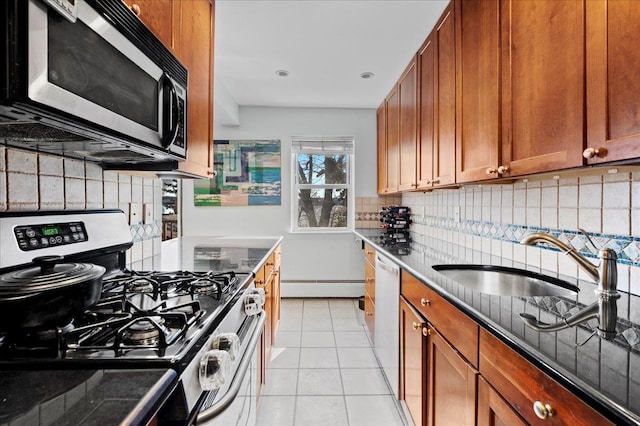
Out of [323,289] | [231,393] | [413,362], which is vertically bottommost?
[323,289]

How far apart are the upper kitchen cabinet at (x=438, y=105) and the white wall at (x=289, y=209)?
165 centimetres

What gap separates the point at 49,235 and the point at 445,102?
1977mm

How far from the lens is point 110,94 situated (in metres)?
0.84

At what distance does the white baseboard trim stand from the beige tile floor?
637mm

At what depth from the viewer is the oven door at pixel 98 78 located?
0.61 metres

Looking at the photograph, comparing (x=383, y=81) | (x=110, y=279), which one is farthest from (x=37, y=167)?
(x=383, y=81)

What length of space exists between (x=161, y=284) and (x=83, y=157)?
23.8 inches

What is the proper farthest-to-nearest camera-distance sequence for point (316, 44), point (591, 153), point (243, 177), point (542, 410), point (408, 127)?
point (243, 177) → point (408, 127) → point (316, 44) → point (591, 153) → point (542, 410)

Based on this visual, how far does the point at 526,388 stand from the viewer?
0.75 metres

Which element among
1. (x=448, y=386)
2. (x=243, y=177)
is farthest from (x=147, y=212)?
(x=243, y=177)

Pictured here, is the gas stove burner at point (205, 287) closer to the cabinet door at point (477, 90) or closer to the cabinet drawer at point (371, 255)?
the cabinet door at point (477, 90)

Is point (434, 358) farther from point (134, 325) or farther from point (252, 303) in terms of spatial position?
point (134, 325)

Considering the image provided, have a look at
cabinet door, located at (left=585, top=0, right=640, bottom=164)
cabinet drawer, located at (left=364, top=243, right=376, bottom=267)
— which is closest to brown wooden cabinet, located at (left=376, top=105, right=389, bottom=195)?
cabinet drawer, located at (left=364, top=243, right=376, bottom=267)

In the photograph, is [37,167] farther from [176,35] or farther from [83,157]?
[176,35]
